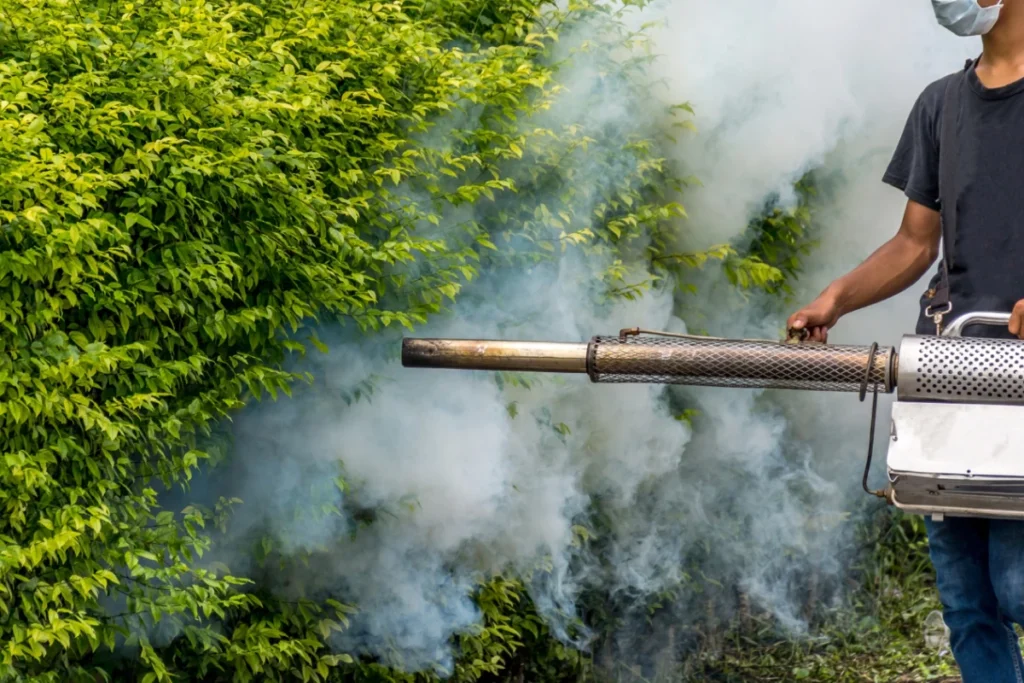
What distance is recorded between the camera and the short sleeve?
12.9ft

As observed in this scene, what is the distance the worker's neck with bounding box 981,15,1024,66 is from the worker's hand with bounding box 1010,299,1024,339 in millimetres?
689

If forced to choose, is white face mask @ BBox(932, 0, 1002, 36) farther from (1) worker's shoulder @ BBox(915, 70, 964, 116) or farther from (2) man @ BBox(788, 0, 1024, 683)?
(1) worker's shoulder @ BBox(915, 70, 964, 116)

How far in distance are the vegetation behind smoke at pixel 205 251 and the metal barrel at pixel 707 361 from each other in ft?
4.07

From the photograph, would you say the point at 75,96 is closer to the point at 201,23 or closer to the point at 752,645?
the point at 201,23

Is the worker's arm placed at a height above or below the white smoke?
above

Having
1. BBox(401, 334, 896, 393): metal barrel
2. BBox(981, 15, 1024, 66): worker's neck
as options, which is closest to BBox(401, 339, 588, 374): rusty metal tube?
BBox(401, 334, 896, 393): metal barrel

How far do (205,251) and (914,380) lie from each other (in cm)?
210

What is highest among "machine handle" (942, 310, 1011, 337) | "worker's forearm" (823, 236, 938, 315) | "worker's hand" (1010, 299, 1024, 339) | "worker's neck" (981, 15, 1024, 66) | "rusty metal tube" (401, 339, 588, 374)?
"worker's neck" (981, 15, 1024, 66)

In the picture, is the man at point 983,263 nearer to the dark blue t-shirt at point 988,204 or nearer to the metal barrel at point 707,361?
the dark blue t-shirt at point 988,204

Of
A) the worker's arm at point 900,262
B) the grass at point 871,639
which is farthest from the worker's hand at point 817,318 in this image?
the grass at point 871,639

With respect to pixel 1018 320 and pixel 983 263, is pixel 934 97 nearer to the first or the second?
pixel 983 263

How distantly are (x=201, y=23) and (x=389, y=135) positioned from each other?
74cm

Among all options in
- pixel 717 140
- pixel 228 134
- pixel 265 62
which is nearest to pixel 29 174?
pixel 228 134

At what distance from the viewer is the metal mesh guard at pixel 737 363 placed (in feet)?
10.8
